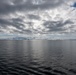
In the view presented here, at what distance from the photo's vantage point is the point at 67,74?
43438mm

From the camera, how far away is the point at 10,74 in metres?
42.8

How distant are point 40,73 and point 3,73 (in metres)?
13.8

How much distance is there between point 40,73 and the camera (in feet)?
146

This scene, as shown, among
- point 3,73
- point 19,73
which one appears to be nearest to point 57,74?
point 19,73

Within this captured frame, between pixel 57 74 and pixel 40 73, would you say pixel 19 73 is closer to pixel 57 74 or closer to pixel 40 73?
pixel 40 73

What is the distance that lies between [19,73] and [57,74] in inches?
554

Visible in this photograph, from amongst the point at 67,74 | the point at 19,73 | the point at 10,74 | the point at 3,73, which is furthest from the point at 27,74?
the point at 67,74

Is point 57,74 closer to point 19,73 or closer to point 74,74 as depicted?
point 74,74

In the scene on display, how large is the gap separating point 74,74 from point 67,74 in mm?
2542

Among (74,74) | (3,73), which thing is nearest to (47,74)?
(74,74)

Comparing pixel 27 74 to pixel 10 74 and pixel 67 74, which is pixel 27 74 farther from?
pixel 67 74

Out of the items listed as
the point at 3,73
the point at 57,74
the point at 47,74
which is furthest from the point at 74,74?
the point at 3,73

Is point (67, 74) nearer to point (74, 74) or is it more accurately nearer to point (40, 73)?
point (74, 74)

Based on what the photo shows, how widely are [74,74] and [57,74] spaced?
20.5 feet
